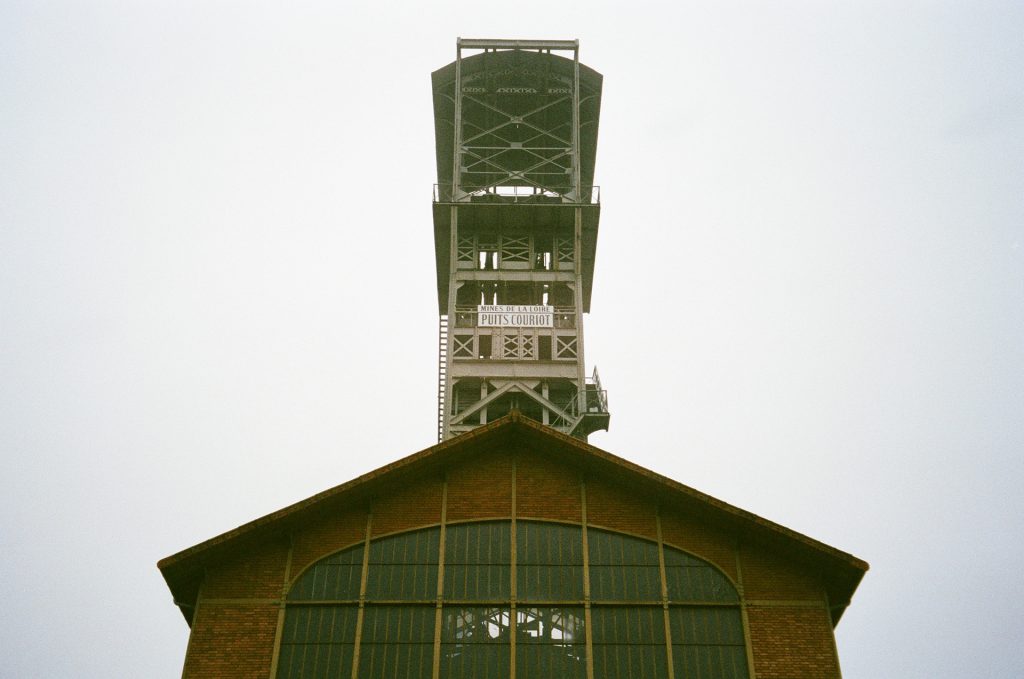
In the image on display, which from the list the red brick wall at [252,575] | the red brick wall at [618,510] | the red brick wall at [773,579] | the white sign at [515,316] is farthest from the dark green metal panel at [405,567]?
the white sign at [515,316]

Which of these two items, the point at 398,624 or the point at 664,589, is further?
the point at 664,589

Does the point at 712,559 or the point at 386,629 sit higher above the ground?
the point at 712,559

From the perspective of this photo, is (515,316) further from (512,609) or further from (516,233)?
(512,609)

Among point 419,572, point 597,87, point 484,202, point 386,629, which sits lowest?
point 386,629

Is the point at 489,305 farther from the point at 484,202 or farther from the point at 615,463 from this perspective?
the point at 615,463

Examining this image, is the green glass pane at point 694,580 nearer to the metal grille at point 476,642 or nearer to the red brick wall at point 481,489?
the metal grille at point 476,642

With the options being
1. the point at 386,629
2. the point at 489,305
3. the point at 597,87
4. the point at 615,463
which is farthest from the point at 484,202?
the point at 386,629

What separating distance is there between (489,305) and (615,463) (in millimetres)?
16155

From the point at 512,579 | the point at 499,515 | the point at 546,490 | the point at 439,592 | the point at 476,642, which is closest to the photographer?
the point at 476,642

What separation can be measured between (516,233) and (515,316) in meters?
3.76

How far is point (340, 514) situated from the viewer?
1905 cm

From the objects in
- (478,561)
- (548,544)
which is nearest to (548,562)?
(548,544)

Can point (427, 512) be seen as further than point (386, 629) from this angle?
Yes

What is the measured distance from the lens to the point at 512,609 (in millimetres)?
17812
